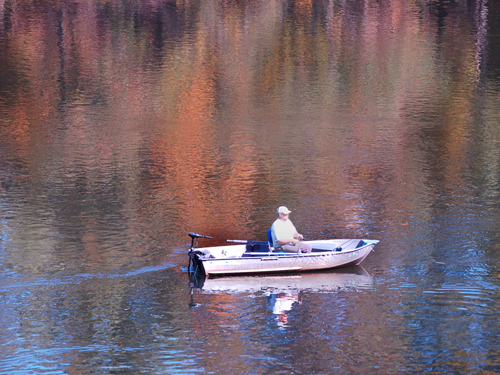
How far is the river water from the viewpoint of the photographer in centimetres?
1786

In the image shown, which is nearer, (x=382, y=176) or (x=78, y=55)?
(x=382, y=176)

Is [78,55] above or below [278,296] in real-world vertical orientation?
above

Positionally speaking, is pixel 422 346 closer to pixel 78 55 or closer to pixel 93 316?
pixel 93 316

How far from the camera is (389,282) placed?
21.5 metres

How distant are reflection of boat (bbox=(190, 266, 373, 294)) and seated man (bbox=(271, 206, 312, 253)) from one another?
76 centimetres

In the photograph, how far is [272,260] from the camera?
21.9 m

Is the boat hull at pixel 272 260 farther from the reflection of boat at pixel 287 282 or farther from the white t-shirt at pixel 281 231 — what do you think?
the white t-shirt at pixel 281 231

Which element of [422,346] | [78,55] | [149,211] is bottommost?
[422,346]

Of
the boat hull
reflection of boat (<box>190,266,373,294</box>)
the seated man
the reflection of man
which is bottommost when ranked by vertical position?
the reflection of man

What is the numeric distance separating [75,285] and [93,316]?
2.33m

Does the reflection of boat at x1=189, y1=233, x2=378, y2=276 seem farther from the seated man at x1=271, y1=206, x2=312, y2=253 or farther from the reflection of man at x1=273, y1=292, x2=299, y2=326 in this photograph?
the reflection of man at x1=273, y1=292, x2=299, y2=326

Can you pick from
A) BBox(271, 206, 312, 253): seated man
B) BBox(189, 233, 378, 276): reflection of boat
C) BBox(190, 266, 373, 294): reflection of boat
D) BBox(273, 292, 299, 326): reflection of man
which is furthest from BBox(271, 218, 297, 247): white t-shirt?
BBox(273, 292, 299, 326): reflection of man

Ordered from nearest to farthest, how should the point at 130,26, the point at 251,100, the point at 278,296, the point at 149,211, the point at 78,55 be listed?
the point at 278,296
the point at 149,211
the point at 251,100
the point at 78,55
the point at 130,26

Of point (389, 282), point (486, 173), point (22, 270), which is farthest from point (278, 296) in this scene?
point (486, 173)
